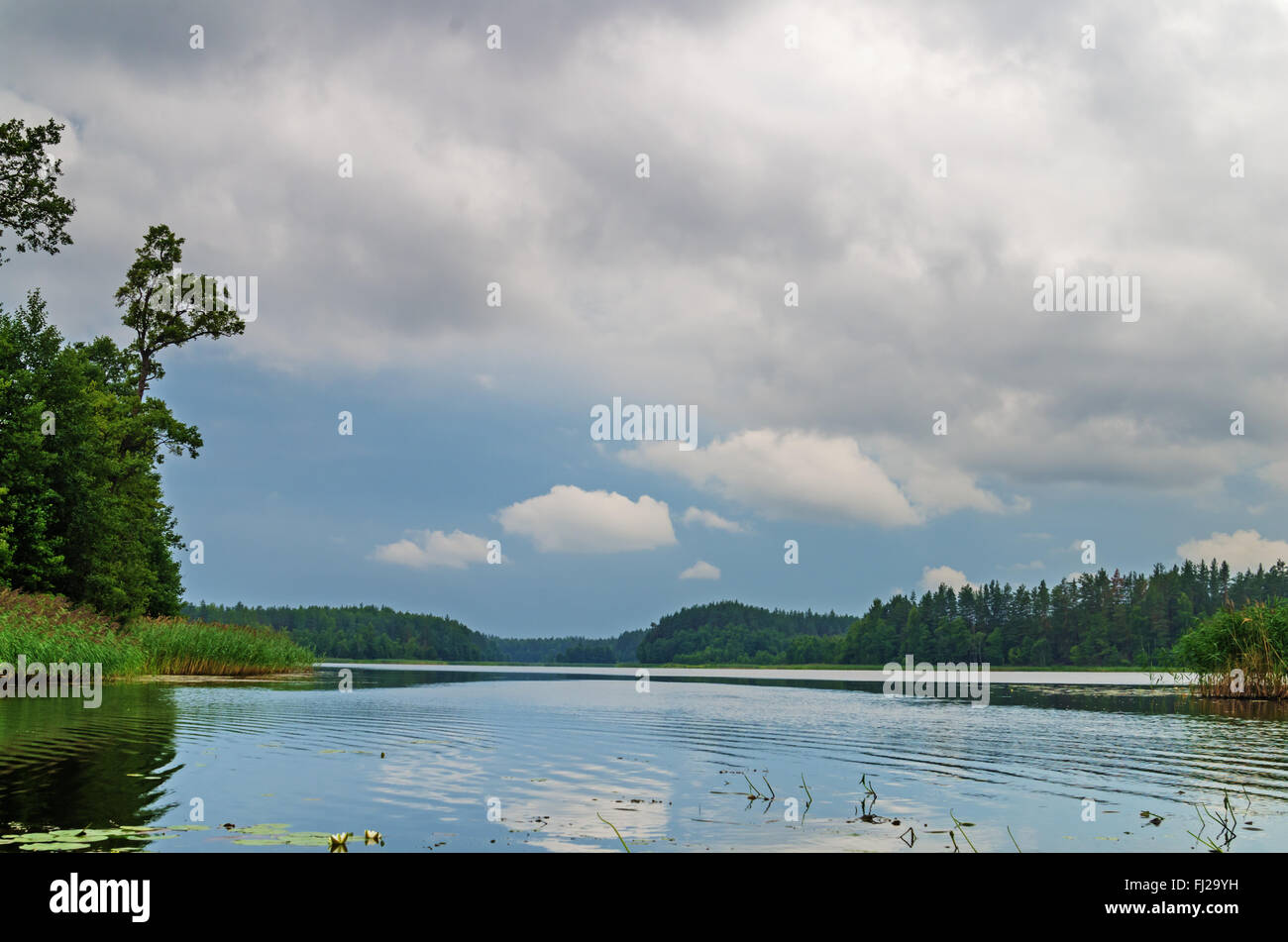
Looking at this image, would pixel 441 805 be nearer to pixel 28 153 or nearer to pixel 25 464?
pixel 25 464

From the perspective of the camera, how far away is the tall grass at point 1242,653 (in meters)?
44.0

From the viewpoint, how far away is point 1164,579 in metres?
193

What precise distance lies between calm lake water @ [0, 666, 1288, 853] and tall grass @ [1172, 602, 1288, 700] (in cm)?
1078

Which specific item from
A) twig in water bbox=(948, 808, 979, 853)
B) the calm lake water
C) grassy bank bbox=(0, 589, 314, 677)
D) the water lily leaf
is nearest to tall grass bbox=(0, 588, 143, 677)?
grassy bank bbox=(0, 589, 314, 677)

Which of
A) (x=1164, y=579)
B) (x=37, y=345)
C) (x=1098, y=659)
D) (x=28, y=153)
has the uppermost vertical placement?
(x=28, y=153)

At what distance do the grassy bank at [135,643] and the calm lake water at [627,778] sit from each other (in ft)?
20.2

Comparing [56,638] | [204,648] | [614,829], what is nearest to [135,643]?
[204,648]

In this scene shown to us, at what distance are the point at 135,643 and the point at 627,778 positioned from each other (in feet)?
136

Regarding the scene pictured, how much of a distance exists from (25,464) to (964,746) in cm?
5149

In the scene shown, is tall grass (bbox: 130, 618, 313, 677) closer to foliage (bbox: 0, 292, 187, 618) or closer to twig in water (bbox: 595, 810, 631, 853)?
foliage (bbox: 0, 292, 187, 618)

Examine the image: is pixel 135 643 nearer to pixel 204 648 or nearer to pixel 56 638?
pixel 204 648

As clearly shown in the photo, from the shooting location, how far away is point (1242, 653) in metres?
44.5

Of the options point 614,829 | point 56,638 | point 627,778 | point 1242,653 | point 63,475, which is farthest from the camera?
point 63,475
